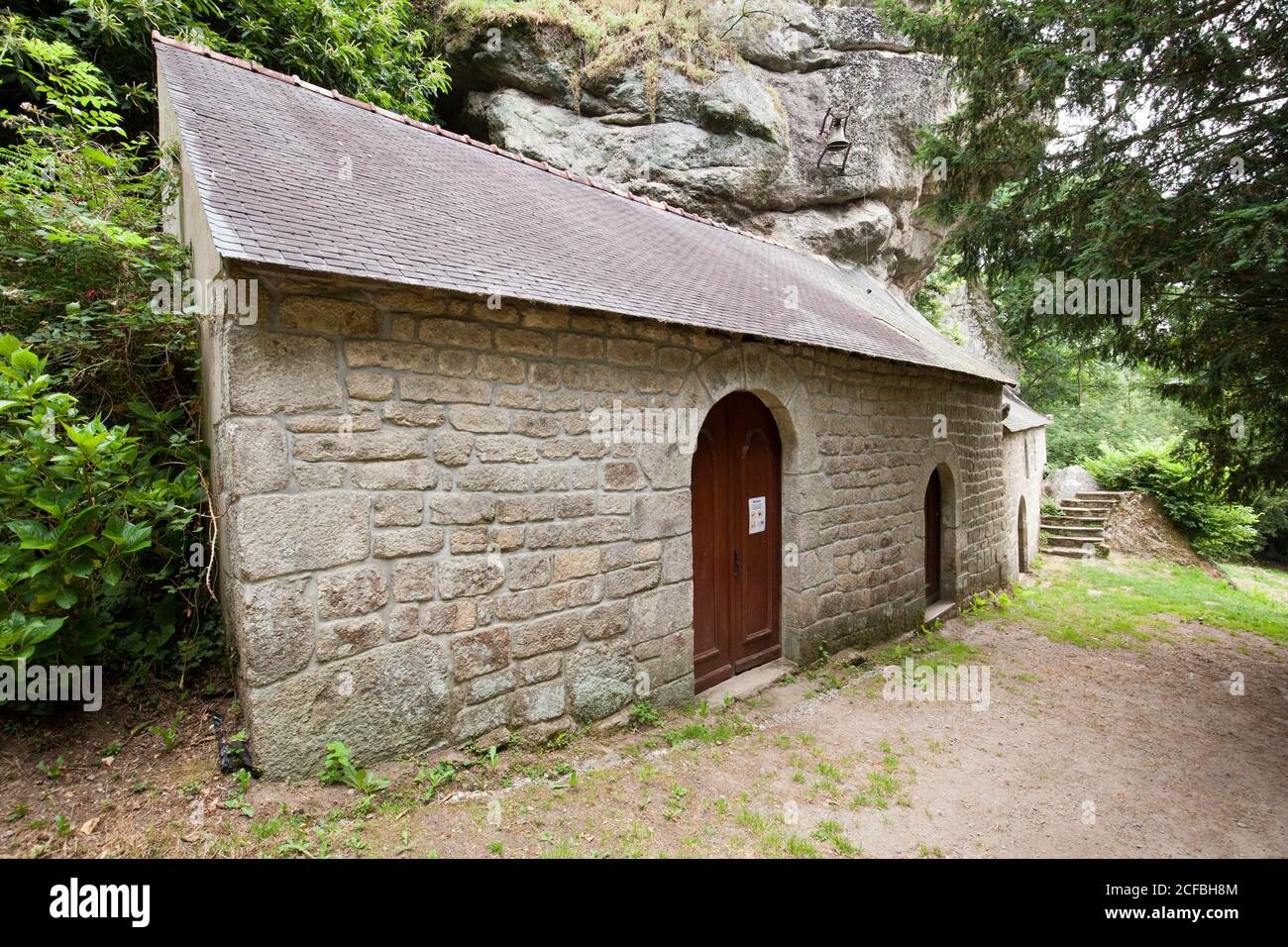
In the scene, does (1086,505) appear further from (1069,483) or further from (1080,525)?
(1069,483)

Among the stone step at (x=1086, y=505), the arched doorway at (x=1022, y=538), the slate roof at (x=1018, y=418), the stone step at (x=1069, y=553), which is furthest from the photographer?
the stone step at (x=1086, y=505)

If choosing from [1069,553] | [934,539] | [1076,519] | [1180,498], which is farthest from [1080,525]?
[934,539]

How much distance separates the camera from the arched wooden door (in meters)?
4.61

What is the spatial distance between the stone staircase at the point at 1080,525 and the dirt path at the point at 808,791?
9506 millimetres

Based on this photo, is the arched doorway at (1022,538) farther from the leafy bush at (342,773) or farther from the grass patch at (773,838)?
the leafy bush at (342,773)

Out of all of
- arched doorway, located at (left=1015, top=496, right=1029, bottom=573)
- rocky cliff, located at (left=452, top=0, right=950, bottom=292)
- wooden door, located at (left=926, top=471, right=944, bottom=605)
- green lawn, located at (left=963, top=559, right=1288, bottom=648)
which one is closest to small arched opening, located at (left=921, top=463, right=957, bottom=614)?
wooden door, located at (left=926, top=471, right=944, bottom=605)

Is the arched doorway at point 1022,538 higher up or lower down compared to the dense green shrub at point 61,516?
lower down

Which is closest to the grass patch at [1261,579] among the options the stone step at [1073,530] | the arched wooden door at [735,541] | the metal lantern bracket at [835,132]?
the stone step at [1073,530]

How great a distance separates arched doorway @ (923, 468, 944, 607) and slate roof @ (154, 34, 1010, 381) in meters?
1.94

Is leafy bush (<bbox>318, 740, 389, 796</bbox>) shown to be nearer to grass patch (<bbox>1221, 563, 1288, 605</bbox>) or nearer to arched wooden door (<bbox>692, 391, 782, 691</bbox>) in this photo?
arched wooden door (<bbox>692, 391, 782, 691</bbox>)

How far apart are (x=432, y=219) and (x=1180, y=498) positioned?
63.9ft

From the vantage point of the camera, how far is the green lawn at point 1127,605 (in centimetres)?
737
